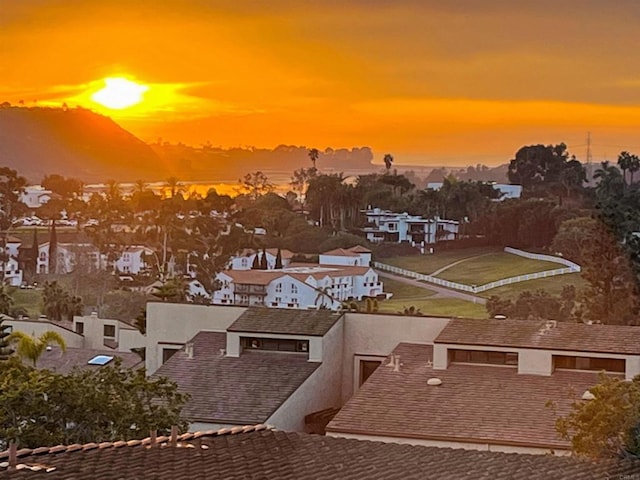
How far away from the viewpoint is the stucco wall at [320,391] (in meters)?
18.3

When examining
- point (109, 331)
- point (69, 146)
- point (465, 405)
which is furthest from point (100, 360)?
point (465, 405)

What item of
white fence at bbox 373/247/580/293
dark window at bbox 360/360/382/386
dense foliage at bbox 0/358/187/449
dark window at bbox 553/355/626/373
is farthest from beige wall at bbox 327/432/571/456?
white fence at bbox 373/247/580/293

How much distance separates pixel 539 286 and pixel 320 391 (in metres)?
6.90

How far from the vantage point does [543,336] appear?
1870 cm

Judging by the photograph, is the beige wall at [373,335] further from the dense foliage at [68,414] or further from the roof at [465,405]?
the dense foliage at [68,414]

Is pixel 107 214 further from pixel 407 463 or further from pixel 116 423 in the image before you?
pixel 407 463

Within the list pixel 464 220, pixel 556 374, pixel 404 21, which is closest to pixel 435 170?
pixel 464 220

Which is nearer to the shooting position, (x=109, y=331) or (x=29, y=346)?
(x=29, y=346)

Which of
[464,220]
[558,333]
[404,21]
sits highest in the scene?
[404,21]

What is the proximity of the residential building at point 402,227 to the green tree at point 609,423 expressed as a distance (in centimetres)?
1288

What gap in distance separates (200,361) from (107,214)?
10314 millimetres

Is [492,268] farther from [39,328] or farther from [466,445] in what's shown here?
[466,445]

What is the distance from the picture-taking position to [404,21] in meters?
23.1

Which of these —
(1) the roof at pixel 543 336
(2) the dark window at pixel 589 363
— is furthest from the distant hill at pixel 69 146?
(2) the dark window at pixel 589 363
